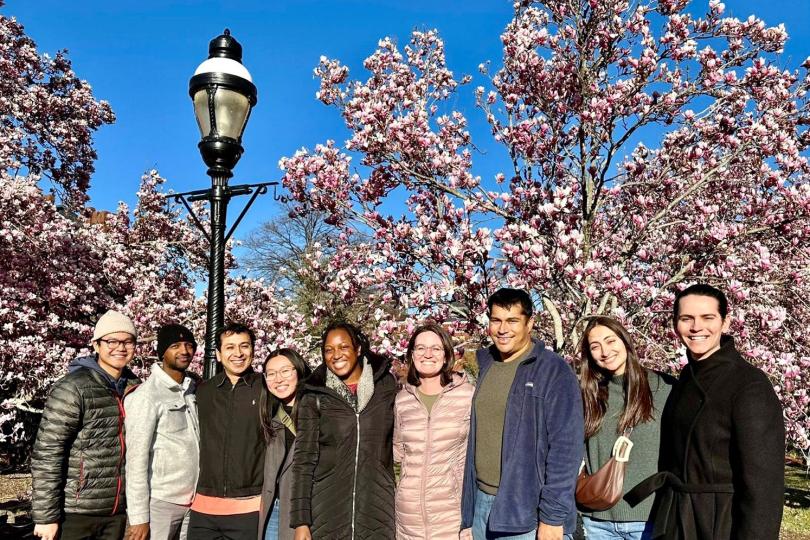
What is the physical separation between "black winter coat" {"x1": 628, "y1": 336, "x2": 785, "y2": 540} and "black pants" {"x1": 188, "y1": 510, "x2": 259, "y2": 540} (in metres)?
2.32

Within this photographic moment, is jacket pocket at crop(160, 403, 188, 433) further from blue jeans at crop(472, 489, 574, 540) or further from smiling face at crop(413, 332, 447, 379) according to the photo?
blue jeans at crop(472, 489, 574, 540)

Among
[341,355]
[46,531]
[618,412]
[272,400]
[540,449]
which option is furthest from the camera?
[272,400]

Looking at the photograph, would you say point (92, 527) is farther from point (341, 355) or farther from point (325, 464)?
point (341, 355)

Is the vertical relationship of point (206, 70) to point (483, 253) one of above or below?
above

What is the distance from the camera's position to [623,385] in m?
3.23

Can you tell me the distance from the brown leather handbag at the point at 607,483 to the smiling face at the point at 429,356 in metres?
1.03

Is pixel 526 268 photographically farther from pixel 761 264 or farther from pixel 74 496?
pixel 74 496

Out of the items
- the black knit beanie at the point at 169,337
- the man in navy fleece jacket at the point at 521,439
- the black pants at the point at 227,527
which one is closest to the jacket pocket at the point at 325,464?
the black pants at the point at 227,527

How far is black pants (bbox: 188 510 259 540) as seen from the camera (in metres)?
3.62

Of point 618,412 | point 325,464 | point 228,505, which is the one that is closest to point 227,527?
point 228,505

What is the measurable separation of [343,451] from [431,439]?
1.88 ft

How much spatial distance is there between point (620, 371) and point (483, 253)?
7.84 ft

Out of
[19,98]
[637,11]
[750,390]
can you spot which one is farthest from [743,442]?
[19,98]

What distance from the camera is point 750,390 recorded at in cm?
241
